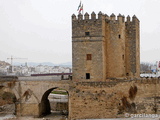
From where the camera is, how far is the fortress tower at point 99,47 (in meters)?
27.3

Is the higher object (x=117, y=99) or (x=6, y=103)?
(x=117, y=99)

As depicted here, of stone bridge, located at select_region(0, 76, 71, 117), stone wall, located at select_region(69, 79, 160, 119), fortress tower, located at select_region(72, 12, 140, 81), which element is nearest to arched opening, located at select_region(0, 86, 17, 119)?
stone bridge, located at select_region(0, 76, 71, 117)

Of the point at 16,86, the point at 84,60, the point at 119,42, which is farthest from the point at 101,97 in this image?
the point at 16,86

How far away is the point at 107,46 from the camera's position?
28.7 m

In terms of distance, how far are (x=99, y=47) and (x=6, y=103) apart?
17.4m

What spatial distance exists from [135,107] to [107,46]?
7274mm

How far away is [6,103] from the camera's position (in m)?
36.9

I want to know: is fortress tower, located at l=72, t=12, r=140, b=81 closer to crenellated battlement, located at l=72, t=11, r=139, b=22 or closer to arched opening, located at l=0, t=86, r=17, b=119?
crenellated battlement, located at l=72, t=11, r=139, b=22

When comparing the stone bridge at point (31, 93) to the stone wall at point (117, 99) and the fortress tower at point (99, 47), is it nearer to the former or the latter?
the fortress tower at point (99, 47)

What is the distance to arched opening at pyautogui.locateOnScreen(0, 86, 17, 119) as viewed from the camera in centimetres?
3116

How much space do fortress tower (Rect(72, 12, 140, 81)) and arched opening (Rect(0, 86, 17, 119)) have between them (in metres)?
9.41

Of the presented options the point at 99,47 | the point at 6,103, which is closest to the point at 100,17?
the point at 99,47

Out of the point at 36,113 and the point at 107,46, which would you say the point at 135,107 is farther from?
the point at 36,113

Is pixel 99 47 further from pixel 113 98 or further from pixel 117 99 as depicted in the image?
pixel 117 99
